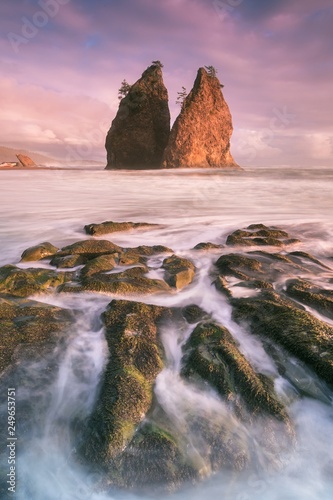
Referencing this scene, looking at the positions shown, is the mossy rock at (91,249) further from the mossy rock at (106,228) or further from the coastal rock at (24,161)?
the coastal rock at (24,161)

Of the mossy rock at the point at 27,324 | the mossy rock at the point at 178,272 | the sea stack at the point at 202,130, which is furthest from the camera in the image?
the sea stack at the point at 202,130

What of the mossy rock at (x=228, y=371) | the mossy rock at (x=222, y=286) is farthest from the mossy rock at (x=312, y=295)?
the mossy rock at (x=228, y=371)

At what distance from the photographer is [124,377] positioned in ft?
8.09

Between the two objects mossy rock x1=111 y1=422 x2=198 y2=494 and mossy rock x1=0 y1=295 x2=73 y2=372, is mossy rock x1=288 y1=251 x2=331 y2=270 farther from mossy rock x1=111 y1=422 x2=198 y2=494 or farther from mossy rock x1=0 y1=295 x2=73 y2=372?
mossy rock x1=111 y1=422 x2=198 y2=494

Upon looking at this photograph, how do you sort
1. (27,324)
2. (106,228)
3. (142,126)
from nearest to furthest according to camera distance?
(27,324) → (106,228) → (142,126)

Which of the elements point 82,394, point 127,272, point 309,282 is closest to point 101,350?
point 82,394

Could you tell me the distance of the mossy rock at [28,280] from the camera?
12.4ft

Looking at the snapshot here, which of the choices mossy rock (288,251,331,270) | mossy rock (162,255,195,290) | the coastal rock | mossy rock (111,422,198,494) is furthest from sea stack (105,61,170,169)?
mossy rock (111,422,198,494)

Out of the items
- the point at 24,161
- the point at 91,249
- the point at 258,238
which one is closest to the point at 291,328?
the point at 91,249

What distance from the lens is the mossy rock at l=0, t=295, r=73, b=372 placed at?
2.79 metres

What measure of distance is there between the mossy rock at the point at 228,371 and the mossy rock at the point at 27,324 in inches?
48.2

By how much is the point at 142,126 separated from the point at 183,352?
1709 inches

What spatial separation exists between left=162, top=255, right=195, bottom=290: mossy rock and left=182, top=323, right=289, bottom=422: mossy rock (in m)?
1.30

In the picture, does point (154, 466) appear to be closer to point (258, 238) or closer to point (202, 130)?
point (258, 238)
